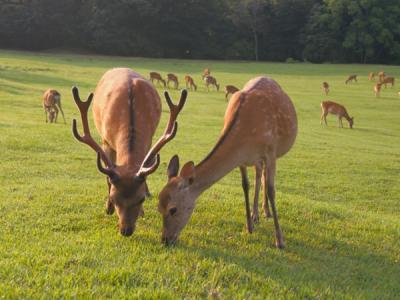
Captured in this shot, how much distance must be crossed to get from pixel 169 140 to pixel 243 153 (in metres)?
0.76

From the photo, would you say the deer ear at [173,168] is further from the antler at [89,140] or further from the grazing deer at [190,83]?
the grazing deer at [190,83]

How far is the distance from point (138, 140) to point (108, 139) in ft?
2.13

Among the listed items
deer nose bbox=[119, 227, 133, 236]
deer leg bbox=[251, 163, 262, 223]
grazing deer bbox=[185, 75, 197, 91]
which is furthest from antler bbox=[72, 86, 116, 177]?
grazing deer bbox=[185, 75, 197, 91]

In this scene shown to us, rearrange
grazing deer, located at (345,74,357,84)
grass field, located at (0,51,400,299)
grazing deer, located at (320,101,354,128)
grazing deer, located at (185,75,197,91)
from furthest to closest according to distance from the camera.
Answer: grazing deer, located at (345,74,357,84), grazing deer, located at (185,75,197,91), grazing deer, located at (320,101,354,128), grass field, located at (0,51,400,299)

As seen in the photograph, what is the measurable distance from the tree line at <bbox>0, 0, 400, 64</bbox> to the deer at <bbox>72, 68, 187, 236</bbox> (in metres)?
50.5

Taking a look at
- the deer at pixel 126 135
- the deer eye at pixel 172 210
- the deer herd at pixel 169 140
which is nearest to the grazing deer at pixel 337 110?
the deer herd at pixel 169 140

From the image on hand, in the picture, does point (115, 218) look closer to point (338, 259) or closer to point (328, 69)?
point (338, 259)

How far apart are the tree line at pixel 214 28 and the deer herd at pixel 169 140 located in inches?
1997

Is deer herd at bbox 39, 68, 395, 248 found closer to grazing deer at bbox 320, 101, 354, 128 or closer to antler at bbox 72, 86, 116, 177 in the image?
antler at bbox 72, 86, 116, 177

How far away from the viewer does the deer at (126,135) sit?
468 centimetres

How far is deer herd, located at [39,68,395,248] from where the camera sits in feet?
15.6

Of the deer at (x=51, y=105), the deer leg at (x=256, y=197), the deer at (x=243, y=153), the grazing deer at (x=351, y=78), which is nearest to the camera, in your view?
the deer at (x=243, y=153)

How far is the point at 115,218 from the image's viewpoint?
551cm

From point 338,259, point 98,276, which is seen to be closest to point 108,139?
point 98,276
